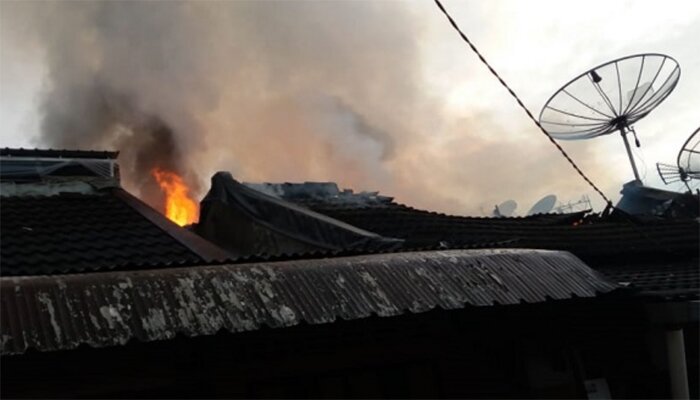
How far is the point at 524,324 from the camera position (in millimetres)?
5488

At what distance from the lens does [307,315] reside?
4.20m

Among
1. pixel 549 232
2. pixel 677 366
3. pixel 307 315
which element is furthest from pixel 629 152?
pixel 307 315

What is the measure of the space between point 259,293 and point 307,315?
17.0 inches

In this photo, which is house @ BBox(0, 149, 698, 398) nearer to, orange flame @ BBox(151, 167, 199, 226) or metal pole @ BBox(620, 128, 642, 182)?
orange flame @ BBox(151, 167, 199, 226)

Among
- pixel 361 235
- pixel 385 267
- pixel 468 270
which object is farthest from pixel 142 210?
pixel 468 270

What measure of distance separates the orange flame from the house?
11.5 ft

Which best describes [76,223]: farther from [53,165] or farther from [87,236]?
[53,165]

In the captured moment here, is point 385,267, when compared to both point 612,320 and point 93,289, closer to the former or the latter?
point 93,289

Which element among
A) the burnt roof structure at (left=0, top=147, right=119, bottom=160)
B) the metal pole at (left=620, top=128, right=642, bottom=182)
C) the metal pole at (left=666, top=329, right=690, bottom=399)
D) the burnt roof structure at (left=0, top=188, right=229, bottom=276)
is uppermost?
the metal pole at (left=620, top=128, right=642, bottom=182)

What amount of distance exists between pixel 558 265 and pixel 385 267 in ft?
5.90

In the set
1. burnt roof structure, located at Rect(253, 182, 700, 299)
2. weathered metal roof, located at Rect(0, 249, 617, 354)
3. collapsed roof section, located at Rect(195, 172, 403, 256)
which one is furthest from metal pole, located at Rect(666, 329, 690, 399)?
collapsed roof section, located at Rect(195, 172, 403, 256)

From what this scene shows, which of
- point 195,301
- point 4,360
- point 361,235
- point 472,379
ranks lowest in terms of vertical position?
point 472,379

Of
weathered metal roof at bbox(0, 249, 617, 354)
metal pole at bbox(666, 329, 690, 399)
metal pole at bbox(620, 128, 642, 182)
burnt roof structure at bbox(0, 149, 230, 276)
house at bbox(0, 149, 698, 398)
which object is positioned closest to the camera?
weathered metal roof at bbox(0, 249, 617, 354)

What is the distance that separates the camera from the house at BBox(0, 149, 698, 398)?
4039 millimetres
